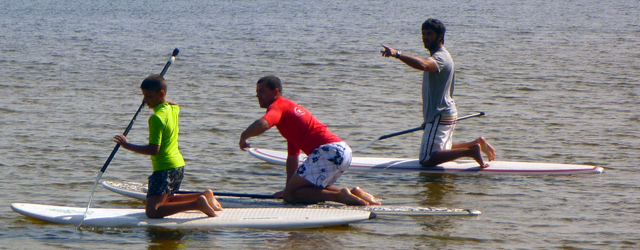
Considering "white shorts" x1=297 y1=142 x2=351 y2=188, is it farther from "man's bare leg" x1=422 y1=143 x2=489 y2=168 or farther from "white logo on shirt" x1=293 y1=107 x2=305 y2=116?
"man's bare leg" x1=422 y1=143 x2=489 y2=168

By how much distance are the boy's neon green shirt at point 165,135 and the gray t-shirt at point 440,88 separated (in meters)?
3.25

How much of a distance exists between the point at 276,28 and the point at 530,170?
27.8m

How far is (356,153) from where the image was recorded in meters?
12.1

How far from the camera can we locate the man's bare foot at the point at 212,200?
7941 mm

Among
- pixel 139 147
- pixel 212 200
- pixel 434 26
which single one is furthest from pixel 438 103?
pixel 139 147

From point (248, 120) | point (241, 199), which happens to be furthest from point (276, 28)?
point (241, 199)

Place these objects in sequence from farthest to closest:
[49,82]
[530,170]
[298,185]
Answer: [49,82] < [530,170] < [298,185]

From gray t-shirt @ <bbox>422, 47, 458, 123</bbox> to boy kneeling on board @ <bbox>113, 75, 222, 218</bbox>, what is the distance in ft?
9.77

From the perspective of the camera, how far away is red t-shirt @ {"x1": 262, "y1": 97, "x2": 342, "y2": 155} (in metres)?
7.96

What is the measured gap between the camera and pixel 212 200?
8016 millimetres

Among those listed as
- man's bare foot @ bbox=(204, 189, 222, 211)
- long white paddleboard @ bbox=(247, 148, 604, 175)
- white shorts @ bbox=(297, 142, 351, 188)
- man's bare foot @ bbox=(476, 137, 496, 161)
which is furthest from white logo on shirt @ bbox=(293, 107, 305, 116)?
man's bare foot @ bbox=(476, 137, 496, 161)

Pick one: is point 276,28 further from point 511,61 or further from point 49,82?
point 49,82

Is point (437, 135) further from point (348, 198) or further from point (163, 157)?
point (163, 157)

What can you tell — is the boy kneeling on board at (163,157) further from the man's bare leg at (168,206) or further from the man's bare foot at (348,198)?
the man's bare foot at (348,198)
